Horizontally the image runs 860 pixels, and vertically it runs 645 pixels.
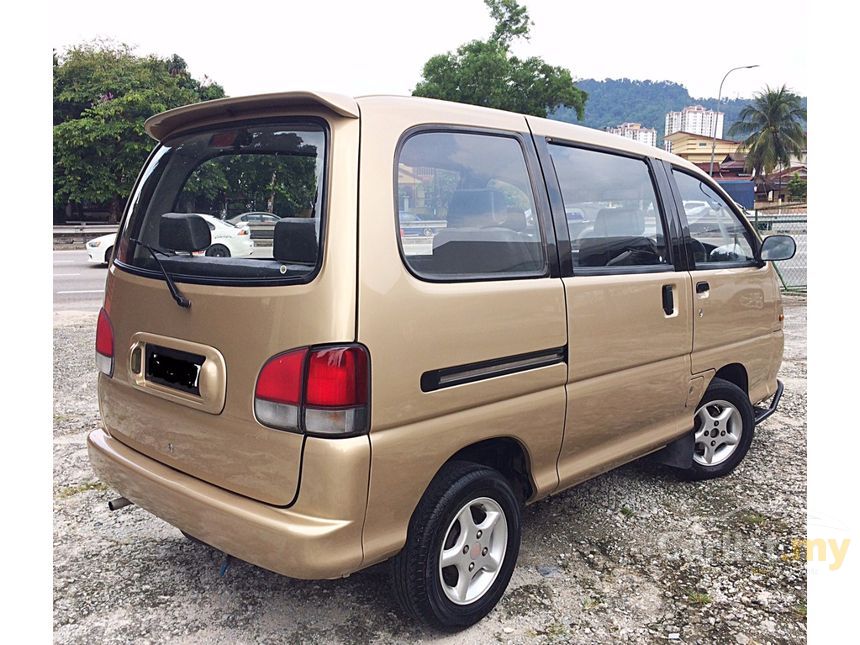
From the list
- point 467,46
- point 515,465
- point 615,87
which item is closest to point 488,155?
point 515,465

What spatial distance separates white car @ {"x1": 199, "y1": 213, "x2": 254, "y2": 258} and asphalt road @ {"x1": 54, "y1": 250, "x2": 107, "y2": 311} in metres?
8.74

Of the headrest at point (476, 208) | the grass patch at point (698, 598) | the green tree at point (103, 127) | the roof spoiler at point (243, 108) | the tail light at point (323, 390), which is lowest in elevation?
the grass patch at point (698, 598)

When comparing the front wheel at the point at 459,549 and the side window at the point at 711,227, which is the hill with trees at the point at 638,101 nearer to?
the side window at the point at 711,227

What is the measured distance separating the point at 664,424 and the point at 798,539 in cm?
82

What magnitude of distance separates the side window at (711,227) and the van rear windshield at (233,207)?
88.3 inches

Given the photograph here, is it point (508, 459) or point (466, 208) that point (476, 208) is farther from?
point (508, 459)

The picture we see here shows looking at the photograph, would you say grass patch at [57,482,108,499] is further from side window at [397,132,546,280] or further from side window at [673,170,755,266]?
side window at [673,170,755,266]

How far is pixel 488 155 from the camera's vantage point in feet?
9.04

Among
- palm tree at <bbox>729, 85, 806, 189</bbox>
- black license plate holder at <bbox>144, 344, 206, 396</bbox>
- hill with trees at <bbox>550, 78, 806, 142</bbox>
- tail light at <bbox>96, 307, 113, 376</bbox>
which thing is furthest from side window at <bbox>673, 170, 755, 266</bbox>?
hill with trees at <bbox>550, 78, 806, 142</bbox>

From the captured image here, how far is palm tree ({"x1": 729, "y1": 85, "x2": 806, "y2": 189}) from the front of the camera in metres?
63.2

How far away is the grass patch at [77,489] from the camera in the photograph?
3.81 meters

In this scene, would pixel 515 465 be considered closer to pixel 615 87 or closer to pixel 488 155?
pixel 488 155

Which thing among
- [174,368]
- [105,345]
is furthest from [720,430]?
[105,345]

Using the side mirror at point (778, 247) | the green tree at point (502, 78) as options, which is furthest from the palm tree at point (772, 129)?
the side mirror at point (778, 247)
